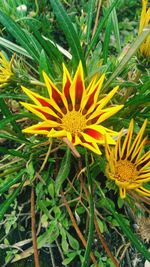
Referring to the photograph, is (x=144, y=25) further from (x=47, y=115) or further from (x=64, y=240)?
(x=64, y=240)

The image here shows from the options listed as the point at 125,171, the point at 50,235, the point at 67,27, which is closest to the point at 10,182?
the point at 50,235

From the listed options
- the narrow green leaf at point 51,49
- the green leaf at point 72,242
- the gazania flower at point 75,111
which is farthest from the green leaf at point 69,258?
A: the narrow green leaf at point 51,49

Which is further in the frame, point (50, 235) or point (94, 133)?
point (50, 235)

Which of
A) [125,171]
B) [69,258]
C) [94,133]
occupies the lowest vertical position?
[69,258]

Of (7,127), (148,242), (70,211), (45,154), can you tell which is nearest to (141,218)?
(148,242)

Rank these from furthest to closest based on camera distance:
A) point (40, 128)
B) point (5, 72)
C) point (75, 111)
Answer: point (5, 72), point (75, 111), point (40, 128)

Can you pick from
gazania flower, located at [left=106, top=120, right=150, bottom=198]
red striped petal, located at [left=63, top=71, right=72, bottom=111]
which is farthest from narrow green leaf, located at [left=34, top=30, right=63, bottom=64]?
gazania flower, located at [left=106, top=120, right=150, bottom=198]

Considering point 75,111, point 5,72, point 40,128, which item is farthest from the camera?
point 5,72

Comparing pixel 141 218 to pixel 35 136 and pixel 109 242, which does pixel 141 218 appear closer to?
pixel 109 242
